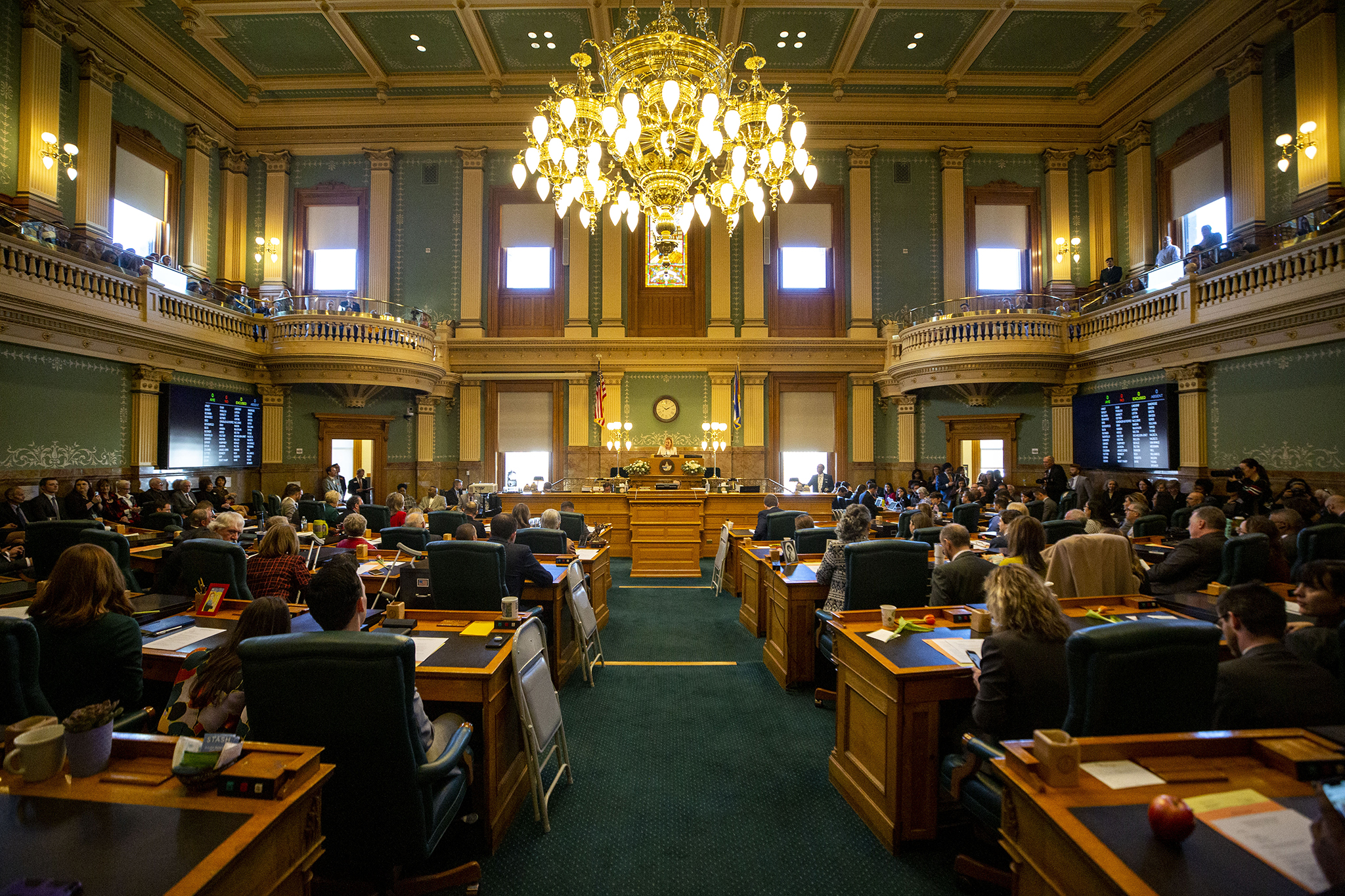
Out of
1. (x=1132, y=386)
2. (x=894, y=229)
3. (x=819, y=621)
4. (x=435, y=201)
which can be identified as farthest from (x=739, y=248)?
(x=819, y=621)

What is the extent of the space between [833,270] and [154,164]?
1412 cm

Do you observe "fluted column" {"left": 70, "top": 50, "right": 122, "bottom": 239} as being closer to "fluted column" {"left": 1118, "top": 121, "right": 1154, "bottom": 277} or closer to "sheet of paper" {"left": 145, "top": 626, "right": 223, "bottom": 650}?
"sheet of paper" {"left": 145, "top": 626, "right": 223, "bottom": 650}

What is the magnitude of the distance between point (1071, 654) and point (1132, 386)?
11299 mm

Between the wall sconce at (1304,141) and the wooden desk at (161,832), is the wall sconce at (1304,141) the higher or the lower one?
the higher one

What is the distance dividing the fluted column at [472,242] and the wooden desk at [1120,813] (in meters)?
12.8

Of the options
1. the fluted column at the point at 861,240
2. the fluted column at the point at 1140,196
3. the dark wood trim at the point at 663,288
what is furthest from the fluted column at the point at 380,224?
the fluted column at the point at 1140,196

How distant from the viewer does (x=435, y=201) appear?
13.3 meters

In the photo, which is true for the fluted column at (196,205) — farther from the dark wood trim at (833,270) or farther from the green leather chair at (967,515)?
the green leather chair at (967,515)

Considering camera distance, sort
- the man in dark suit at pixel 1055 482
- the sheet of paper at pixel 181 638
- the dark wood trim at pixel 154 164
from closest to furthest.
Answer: the sheet of paper at pixel 181 638
the dark wood trim at pixel 154 164
the man in dark suit at pixel 1055 482

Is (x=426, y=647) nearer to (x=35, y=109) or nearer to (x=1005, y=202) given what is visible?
(x=35, y=109)

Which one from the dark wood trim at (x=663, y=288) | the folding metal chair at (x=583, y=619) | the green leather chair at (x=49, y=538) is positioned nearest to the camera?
the folding metal chair at (x=583, y=619)

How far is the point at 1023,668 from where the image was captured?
2168 mm

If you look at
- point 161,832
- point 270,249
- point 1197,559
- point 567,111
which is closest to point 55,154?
point 270,249

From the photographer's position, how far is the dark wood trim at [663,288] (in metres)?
13.3
